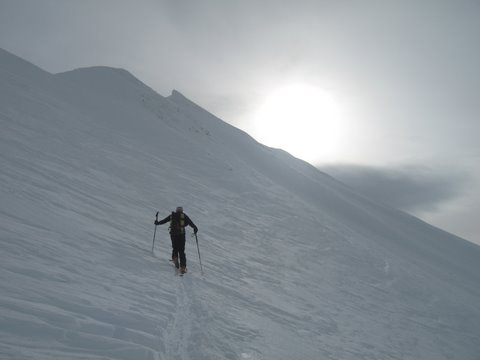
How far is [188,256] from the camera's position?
12211 millimetres

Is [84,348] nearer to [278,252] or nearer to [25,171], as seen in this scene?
[25,171]

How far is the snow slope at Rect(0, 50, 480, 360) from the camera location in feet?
19.6

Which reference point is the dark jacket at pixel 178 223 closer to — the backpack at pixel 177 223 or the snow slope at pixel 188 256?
the backpack at pixel 177 223

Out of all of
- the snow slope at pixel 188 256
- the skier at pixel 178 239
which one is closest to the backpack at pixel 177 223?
the skier at pixel 178 239

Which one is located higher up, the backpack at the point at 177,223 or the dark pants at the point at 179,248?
the backpack at the point at 177,223

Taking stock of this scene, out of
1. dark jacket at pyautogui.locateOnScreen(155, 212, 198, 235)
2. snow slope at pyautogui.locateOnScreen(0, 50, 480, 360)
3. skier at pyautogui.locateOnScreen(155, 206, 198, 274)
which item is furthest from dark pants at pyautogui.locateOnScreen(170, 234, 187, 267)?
snow slope at pyautogui.locateOnScreen(0, 50, 480, 360)

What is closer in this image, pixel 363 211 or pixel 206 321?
pixel 206 321

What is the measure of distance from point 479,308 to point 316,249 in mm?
8823

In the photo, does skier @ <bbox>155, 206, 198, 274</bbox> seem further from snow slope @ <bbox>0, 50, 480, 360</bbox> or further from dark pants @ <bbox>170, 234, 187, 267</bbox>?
snow slope @ <bbox>0, 50, 480, 360</bbox>

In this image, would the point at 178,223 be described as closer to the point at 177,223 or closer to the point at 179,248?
the point at 177,223

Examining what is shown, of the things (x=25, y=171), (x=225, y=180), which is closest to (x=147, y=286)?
(x=25, y=171)

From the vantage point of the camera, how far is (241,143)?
36.7 meters

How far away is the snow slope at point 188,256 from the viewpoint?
599cm

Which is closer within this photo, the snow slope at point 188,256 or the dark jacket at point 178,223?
the snow slope at point 188,256
